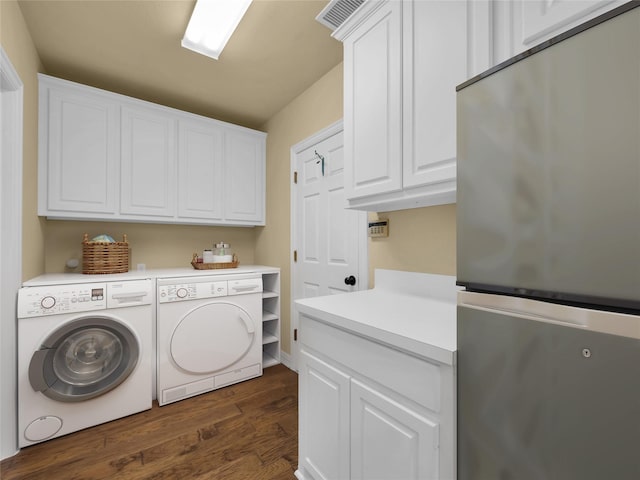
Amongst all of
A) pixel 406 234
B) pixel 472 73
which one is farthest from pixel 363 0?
pixel 406 234

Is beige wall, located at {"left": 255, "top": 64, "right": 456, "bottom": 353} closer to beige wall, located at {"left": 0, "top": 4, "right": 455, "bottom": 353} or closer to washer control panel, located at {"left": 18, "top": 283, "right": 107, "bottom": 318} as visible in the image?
beige wall, located at {"left": 0, "top": 4, "right": 455, "bottom": 353}

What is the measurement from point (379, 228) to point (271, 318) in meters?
1.57

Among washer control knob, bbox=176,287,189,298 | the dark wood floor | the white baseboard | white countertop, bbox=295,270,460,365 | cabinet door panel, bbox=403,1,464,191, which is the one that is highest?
cabinet door panel, bbox=403,1,464,191

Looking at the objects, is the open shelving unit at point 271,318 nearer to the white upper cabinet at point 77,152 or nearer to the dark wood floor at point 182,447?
the dark wood floor at point 182,447

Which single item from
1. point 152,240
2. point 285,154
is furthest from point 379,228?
point 152,240

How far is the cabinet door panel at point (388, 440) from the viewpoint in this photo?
0.84 m

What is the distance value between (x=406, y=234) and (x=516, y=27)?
1020 mm

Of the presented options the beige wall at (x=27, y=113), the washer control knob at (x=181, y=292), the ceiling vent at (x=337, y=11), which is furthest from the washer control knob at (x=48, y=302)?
the ceiling vent at (x=337, y=11)

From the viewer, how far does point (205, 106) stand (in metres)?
2.87

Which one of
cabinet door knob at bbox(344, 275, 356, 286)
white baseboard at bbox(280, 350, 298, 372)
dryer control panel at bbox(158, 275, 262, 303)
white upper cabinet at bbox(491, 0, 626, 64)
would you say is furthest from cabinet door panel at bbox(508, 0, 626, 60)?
white baseboard at bbox(280, 350, 298, 372)

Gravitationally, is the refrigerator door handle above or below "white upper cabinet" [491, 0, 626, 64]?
below

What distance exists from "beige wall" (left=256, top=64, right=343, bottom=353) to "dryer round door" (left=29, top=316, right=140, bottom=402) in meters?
1.34

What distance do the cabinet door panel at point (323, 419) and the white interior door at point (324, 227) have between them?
0.81 metres

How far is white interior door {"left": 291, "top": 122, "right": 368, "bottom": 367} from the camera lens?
211cm
